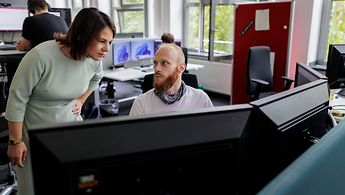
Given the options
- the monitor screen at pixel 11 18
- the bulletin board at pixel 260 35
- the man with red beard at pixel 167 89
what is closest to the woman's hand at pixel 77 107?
the man with red beard at pixel 167 89

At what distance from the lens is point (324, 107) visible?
3.10 feet

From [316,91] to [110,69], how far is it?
11.8ft

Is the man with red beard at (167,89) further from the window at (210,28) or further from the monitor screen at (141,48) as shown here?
the window at (210,28)

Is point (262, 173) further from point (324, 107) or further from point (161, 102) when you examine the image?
point (161, 102)

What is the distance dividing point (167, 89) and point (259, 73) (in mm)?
2352

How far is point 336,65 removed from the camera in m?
2.38

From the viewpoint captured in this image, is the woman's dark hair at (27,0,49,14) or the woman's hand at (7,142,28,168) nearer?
the woman's hand at (7,142,28,168)

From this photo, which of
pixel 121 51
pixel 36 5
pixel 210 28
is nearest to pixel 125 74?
pixel 121 51

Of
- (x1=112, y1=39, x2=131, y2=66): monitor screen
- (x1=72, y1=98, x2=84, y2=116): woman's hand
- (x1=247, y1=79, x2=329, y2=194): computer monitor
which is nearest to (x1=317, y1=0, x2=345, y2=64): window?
(x1=112, y1=39, x2=131, y2=66): monitor screen

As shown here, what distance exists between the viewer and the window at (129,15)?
22.5 feet

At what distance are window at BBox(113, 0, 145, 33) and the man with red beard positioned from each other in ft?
17.5

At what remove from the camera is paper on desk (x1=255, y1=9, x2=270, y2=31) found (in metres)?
3.89

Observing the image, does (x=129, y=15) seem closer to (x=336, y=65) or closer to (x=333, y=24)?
(x=333, y=24)

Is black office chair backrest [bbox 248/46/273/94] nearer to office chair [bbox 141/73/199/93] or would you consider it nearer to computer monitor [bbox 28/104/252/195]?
office chair [bbox 141/73/199/93]
